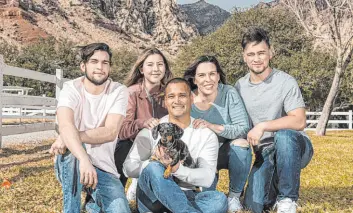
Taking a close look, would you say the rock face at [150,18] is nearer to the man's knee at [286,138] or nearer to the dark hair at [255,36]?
the dark hair at [255,36]

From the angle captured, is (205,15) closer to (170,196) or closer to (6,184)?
(6,184)

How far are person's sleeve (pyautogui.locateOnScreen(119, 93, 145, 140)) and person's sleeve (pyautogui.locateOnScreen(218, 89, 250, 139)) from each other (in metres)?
0.69

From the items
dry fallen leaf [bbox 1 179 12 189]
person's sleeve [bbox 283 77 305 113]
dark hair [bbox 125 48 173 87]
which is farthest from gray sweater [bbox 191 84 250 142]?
dry fallen leaf [bbox 1 179 12 189]

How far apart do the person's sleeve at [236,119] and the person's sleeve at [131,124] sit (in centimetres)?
69

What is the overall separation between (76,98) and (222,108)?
125 cm

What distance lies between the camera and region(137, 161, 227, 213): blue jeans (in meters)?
3.30

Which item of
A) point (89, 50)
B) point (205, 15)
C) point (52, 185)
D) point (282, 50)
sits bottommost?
point (52, 185)

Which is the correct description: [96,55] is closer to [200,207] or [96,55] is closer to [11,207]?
[200,207]

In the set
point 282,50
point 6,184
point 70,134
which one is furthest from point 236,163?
point 282,50

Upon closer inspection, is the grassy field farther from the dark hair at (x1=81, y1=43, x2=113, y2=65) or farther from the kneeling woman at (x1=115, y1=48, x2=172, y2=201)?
the dark hair at (x1=81, y1=43, x2=113, y2=65)

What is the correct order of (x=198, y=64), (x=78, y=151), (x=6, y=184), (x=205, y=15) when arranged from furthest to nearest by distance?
(x=205, y=15), (x=6, y=184), (x=198, y=64), (x=78, y=151)

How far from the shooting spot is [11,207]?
4453 millimetres

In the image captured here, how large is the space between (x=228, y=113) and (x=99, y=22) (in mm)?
101673

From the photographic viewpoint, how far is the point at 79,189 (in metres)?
3.39
